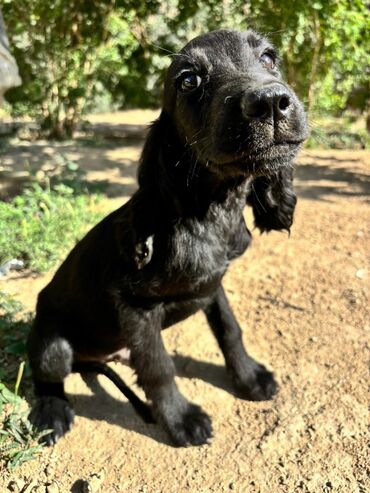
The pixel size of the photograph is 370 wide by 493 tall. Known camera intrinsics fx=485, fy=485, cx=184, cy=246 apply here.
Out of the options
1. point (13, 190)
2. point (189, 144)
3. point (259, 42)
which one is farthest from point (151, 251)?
point (13, 190)

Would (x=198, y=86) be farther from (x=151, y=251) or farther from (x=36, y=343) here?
(x=36, y=343)

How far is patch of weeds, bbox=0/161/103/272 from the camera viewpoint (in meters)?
3.87

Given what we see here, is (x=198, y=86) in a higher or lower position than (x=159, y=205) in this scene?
higher

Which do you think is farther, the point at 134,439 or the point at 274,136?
the point at 134,439

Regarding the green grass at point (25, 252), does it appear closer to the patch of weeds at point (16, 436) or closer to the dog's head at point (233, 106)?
the patch of weeds at point (16, 436)

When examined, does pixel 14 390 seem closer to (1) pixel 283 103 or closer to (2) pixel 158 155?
(2) pixel 158 155

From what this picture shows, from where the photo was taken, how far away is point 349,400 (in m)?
2.59

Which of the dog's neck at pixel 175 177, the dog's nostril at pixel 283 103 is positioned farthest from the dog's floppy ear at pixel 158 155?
the dog's nostril at pixel 283 103

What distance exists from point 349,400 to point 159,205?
147cm

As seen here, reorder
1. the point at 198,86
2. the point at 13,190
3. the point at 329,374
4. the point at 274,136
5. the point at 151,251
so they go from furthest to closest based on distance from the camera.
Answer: the point at 13,190, the point at 329,374, the point at 151,251, the point at 198,86, the point at 274,136

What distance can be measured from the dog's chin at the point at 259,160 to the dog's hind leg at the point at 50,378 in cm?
132

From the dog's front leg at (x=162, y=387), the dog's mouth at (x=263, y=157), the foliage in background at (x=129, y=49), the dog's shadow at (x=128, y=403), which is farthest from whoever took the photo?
the foliage in background at (x=129, y=49)

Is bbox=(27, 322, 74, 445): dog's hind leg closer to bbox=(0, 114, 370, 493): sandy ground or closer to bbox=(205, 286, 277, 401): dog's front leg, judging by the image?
bbox=(0, 114, 370, 493): sandy ground

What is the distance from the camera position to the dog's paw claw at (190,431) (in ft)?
8.16
